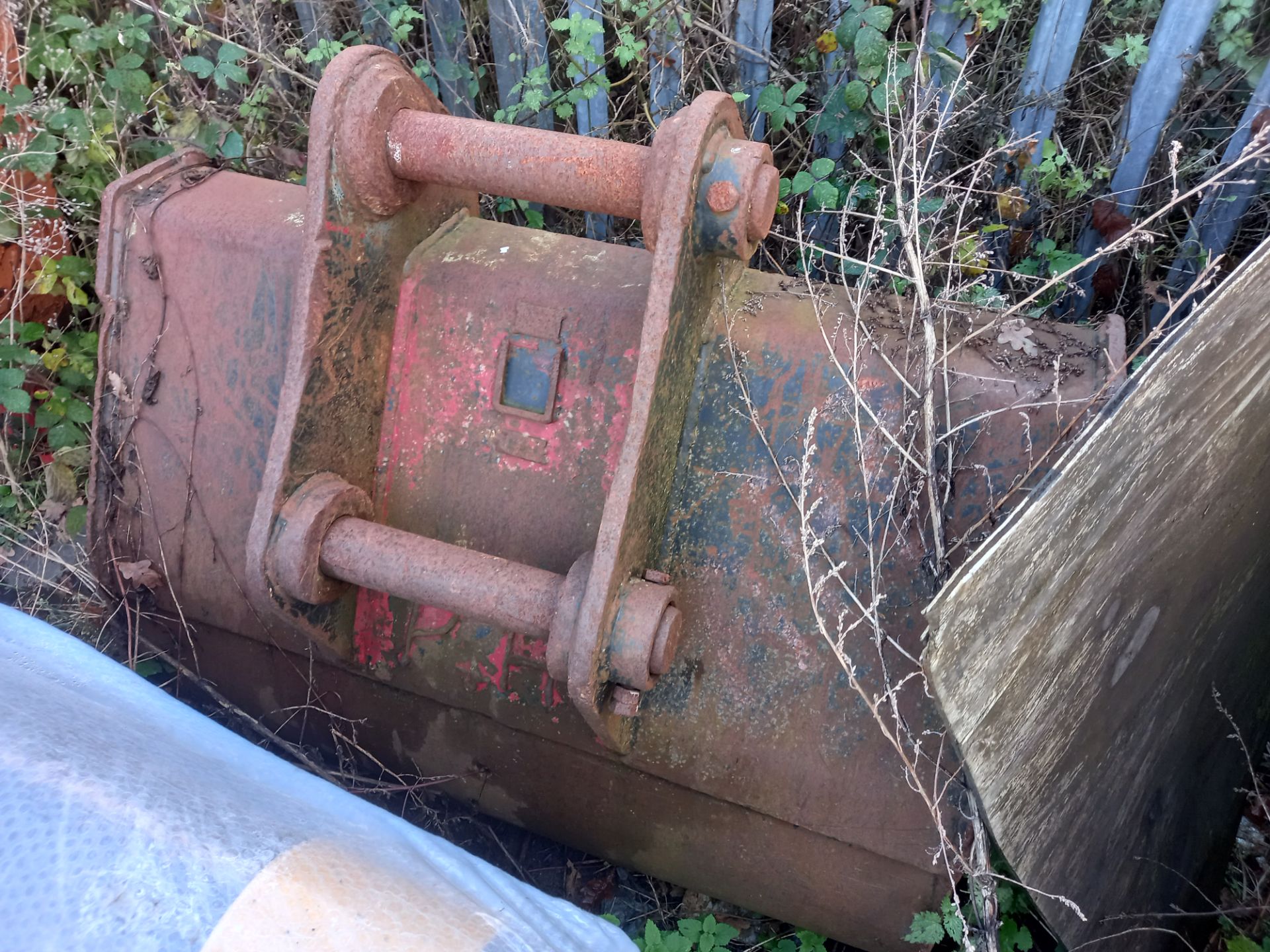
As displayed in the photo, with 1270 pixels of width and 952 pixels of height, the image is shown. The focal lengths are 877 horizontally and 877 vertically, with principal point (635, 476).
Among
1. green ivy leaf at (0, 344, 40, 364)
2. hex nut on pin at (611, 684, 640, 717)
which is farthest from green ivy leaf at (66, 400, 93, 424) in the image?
hex nut on pin at (611, 684, 640, 717)

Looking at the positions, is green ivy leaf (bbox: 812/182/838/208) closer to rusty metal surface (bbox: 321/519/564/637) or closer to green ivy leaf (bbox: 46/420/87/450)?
rusty metal surface (bbox: 321/519/564/637)

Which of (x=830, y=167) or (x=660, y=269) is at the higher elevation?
(x=830, y=167)

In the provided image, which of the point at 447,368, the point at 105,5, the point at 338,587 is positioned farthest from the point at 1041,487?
the point at 105,5

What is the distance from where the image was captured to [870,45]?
2.42 m

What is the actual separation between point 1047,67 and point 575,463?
1.91 m

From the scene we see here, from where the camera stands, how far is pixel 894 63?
2363mm

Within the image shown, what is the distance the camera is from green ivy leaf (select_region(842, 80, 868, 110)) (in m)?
2.53

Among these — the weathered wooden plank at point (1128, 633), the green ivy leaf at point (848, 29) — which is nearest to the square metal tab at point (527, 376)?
the weathered wooden plank at point (1128, 633)

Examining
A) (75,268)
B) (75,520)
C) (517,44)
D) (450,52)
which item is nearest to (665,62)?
(517,44)

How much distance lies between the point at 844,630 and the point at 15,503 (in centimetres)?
264

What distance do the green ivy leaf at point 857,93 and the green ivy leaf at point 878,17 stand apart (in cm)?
15

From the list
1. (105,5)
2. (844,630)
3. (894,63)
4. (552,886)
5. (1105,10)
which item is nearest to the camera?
(844,630)

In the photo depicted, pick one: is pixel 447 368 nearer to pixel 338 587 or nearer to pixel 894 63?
pixel 338 587

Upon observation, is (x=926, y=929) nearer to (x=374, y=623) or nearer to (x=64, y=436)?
(x=374, y=623)
